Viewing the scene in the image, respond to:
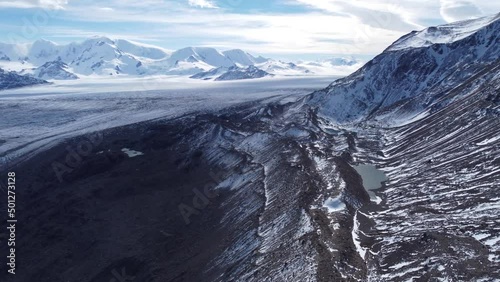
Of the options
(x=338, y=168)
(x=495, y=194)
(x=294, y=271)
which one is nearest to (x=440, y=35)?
(x=338, y=168)

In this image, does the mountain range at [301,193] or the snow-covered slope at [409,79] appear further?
the snow-covered slope at [409,79]

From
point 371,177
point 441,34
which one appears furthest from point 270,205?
point 441,34

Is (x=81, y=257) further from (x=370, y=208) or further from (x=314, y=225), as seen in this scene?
(x=370, y=208)

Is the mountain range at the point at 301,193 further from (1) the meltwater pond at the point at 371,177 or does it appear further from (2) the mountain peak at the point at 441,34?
(2) the mountain peak at the point at 441,34

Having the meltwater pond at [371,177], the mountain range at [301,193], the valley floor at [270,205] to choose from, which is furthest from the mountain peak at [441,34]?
the meltwater pond at [371,177]

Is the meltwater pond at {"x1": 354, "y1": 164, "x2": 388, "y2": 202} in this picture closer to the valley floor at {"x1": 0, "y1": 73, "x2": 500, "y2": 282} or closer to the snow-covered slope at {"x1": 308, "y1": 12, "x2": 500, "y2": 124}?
the valley floor at {"x1": 0, "y1": 73, "x2": 500, "y2": 282}

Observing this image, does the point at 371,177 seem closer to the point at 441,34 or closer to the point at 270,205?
the point at 270,205

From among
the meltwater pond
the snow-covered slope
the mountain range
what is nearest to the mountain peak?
the snow-covered slope
